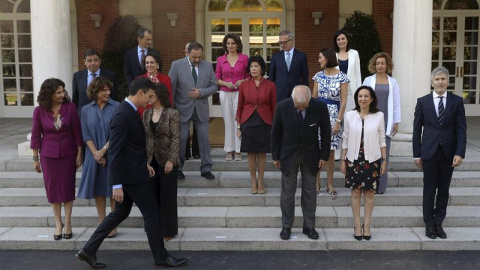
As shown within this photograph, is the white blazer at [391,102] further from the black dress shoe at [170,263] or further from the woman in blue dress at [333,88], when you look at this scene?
the black dress shoe at [170,263]

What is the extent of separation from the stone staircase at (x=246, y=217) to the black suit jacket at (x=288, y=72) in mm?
1173

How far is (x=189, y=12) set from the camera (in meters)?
15.1

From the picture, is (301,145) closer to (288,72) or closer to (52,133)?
(288,72)

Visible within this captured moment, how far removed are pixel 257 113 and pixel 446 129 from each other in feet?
7.51

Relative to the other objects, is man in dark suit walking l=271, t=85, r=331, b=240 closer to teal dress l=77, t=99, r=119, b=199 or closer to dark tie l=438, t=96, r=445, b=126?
dark tie l=438, t=96, r=445, b=126

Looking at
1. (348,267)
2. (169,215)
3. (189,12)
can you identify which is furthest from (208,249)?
(189,12)

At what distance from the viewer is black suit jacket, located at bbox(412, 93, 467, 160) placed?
6121 mm

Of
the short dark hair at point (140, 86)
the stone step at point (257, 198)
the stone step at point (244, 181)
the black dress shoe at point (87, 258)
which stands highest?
the short dark hair at point (140, 86)

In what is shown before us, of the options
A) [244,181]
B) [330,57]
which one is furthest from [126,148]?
[330,57]

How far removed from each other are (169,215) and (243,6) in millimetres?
10162

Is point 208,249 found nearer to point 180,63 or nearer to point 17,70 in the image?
point 180,63

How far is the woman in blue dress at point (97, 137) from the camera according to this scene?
617cm

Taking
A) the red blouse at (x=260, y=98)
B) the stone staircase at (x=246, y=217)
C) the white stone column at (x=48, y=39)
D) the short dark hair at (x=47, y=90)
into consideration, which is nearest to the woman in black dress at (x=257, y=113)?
the red blouse at (x=260, y=98)

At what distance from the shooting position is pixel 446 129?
615 centimetres
